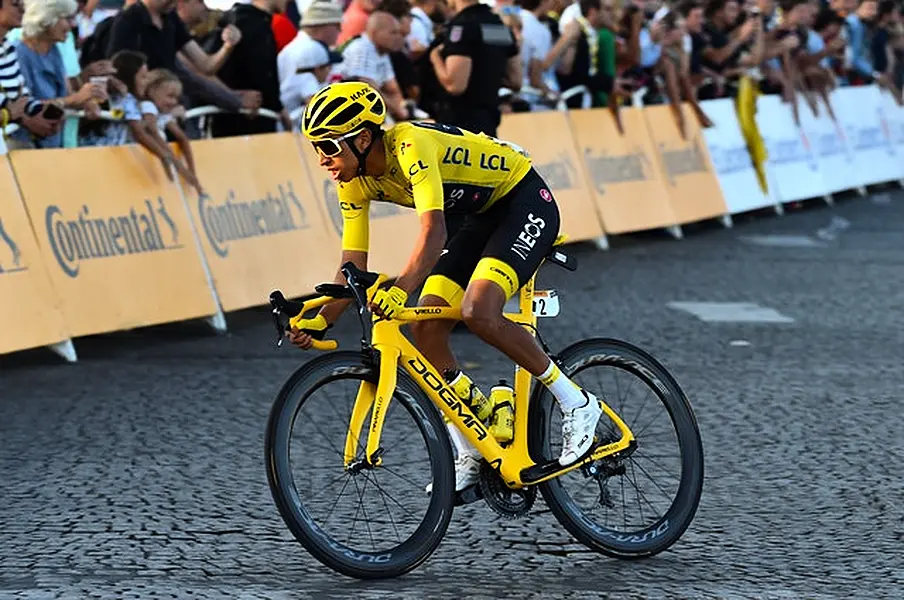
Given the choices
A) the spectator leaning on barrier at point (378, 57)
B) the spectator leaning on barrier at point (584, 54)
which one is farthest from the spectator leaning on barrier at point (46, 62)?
the spectator leaning on barrier at point (584, 54)

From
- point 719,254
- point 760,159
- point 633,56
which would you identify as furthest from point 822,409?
point 760,159

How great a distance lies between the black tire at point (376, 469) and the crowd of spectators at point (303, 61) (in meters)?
5.46

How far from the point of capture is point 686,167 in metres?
18.9

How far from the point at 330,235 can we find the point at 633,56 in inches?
241

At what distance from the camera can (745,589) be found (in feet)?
19.1

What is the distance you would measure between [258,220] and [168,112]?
3.58 ft

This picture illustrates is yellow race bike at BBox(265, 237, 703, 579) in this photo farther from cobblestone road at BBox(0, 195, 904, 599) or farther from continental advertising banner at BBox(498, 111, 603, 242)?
continental advertising banner at BBox(498, 111, 603, 242)

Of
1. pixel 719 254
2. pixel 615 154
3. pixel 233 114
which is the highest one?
pixel 233 114

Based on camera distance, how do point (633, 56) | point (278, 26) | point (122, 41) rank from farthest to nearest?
point (633, 56) < point (278, 26) < point (122, 41)

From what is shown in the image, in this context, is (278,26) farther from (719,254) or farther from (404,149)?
(404,149)

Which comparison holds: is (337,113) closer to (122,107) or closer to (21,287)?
(21,287)

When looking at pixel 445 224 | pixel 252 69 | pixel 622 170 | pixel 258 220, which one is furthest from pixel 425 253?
pixel 622 170

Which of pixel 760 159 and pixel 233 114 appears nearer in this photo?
pixel 233 114

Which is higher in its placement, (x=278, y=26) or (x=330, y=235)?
(x=278, y=26)
